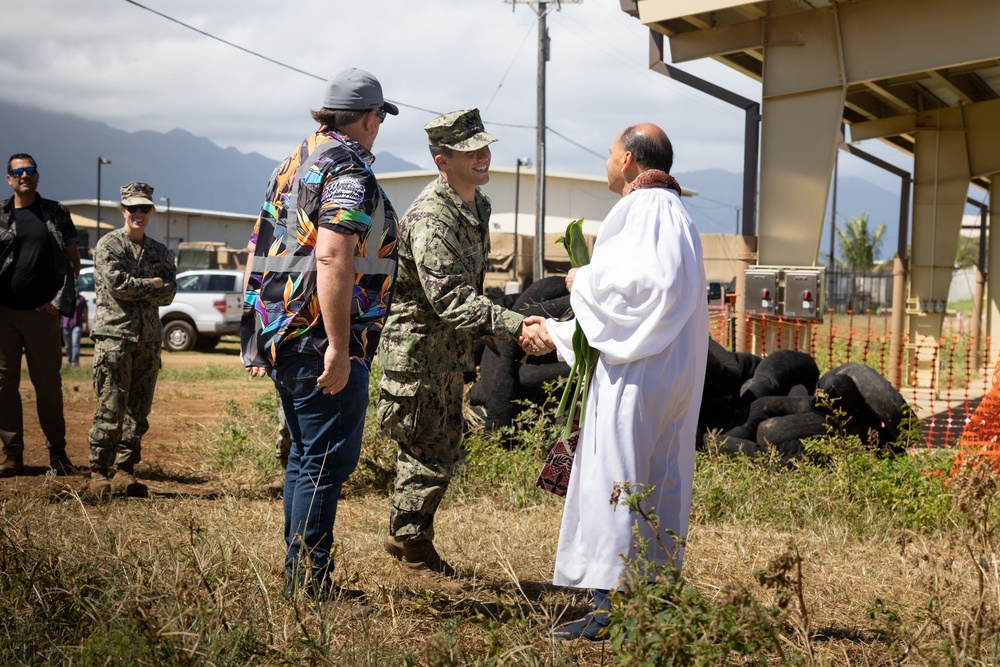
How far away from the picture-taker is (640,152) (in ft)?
12.8

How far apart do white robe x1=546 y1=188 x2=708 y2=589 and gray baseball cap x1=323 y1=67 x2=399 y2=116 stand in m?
1.06

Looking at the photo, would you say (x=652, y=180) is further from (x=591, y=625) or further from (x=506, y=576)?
(x=506, y=576)

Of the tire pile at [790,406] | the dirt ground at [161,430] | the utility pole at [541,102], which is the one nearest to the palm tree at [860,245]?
the utility pole at [541,102]

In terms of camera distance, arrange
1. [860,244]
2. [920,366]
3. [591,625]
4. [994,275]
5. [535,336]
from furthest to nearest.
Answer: [860,244] → [994,275] → [920,366] → [535,336] → [591,625]

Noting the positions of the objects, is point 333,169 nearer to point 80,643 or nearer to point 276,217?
point 276,217

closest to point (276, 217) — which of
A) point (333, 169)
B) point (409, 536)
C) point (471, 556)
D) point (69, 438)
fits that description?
point (333, 169)

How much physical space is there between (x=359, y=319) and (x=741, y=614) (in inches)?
70.3

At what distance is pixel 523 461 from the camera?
262 inches

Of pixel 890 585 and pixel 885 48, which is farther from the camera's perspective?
pixel 885 48

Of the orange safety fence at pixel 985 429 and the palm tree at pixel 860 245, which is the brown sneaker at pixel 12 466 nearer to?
the orange safety fence at pixel 985 429

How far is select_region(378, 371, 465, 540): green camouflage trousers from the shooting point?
452cm

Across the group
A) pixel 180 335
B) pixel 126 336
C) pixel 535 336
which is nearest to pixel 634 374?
pixel 535 336

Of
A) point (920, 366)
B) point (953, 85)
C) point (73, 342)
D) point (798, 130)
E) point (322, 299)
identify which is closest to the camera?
point (322, 299)

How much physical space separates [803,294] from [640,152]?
754 centimetres
